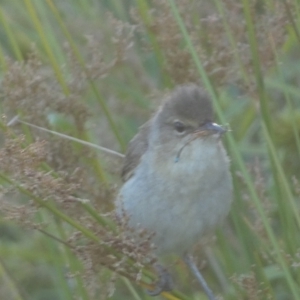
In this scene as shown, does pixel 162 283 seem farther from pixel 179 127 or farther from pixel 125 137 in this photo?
pixel 125 137

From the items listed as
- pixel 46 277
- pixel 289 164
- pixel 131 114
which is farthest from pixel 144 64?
pixel 46 277

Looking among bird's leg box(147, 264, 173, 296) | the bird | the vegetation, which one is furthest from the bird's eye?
bird's leg box(147, 264, 173, 296)

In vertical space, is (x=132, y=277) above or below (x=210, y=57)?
below

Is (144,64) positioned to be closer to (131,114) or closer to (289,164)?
(131,114)

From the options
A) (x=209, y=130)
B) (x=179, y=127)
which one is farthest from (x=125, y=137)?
(x=209, y=130)

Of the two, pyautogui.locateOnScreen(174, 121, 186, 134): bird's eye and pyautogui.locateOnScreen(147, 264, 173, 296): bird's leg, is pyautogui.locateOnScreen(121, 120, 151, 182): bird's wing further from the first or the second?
pyautogui.locateOnScreen(147, 264, 173, 296): bird's leg

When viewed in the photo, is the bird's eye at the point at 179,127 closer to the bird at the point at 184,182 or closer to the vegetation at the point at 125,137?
the bird at the point at 184,182

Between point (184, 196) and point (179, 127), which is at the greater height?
point (179, 127)
